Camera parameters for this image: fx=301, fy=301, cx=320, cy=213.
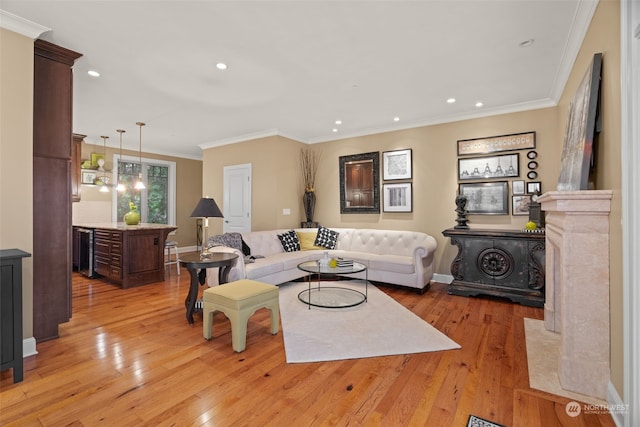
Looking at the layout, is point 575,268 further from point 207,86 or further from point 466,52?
point 207,86

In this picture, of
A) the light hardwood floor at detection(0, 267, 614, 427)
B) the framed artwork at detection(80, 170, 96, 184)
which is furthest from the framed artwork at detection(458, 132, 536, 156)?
the framed artwork at detection(80, 170, 96, 184)

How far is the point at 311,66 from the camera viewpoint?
3.23 meters

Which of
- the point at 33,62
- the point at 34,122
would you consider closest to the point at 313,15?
the point at 33,62

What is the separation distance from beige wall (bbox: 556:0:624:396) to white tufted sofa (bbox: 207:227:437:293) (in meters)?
2.47

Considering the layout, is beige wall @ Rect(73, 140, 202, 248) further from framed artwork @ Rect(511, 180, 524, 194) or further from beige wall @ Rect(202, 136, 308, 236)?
framed artwork @ Rect(511, 180, 524, 194)

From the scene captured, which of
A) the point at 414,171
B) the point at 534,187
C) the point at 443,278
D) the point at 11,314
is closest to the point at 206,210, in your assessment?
the point at 11,314

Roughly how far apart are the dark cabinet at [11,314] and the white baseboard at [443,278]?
4.97 metres

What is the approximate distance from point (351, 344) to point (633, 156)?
7.53 ft

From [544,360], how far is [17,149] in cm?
459

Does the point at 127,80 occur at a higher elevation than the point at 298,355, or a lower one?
higher

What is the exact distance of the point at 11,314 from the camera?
6.87 ft

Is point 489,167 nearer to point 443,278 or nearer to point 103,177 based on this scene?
point 443,278

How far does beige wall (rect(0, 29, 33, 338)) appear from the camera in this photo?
93.7 inches

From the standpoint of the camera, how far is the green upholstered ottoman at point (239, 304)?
2596mm
